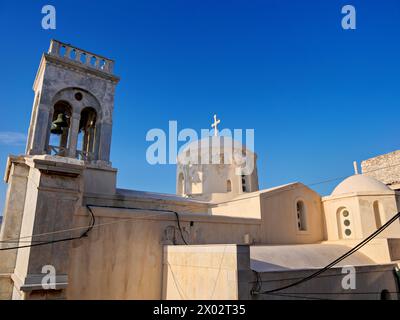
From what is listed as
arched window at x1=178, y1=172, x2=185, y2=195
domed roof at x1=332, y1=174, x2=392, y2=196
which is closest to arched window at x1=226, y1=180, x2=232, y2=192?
arched window at x1=178, y1=172, x2=185, y2=195

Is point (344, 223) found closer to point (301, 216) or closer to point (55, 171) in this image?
point (301, 216)

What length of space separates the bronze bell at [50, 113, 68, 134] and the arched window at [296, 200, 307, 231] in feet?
40.4

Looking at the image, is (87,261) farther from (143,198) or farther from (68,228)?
(143,198)

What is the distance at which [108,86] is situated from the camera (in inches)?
474

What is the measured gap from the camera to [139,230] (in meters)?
8.84

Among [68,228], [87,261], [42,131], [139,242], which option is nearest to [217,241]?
[139,242]

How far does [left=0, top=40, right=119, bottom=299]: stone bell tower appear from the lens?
6207 millimetres

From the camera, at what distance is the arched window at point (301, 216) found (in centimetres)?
1415

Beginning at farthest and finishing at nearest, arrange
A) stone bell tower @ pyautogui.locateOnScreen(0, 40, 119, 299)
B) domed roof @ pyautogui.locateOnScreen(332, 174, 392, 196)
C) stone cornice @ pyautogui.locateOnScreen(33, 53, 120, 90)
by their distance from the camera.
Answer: domed roof @ pyautogui.locateOnScreen(332, 174, 392, 196) → stone cornice @ pyautogui.locateOnScreen(33, 53, 120, 90) → stone bell tower @ pyautogui.locateOnScreen(0, 40, 119, 299)

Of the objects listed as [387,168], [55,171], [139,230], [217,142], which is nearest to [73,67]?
[55,171]

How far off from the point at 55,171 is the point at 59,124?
7.20 m

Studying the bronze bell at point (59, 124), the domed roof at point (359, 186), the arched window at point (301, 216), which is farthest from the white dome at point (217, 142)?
the bronze bell at point (59, 124)

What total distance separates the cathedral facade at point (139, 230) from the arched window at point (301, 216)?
6cm

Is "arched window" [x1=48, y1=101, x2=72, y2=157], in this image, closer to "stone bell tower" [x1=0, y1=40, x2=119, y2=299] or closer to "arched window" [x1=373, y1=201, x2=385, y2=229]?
"stone bell tower" [x1=0, y1=40, x2=119, y2=299]
